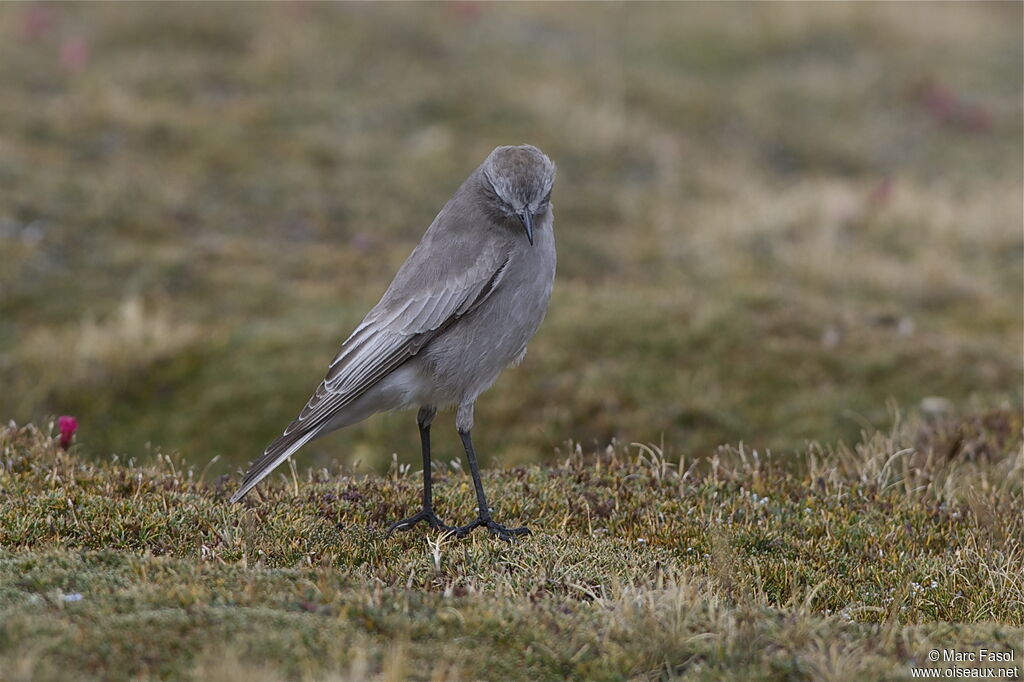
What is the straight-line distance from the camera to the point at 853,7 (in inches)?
1008

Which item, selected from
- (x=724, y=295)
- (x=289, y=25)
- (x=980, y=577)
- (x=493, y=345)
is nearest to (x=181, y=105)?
(x=289, y=25)

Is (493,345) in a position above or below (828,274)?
above

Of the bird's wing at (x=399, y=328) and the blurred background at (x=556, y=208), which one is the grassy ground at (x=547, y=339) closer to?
the blurred background at (x=556, y=208)

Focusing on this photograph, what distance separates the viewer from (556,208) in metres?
16.2

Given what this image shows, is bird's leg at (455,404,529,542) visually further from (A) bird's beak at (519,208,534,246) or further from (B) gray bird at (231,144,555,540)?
(A) bird's beak at (519,208,534,246)

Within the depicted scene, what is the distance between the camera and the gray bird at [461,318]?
6.22m

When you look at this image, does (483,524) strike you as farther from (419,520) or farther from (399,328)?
(399,328)

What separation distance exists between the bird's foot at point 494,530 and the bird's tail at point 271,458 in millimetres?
1007

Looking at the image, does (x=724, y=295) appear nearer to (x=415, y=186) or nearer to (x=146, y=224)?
(x=415, y=186)

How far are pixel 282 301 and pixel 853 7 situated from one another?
59.5 ft

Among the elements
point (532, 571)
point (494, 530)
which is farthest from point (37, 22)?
point (532, 571)

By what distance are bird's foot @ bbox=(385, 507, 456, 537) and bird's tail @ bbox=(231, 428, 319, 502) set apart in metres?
0.69

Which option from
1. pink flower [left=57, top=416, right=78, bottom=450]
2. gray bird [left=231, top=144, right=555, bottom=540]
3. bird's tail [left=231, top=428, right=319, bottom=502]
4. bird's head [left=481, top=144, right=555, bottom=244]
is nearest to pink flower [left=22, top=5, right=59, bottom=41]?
pink flower [left=57, top=416, right=78, bottom=450]

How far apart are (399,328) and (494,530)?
1300 millimetres
